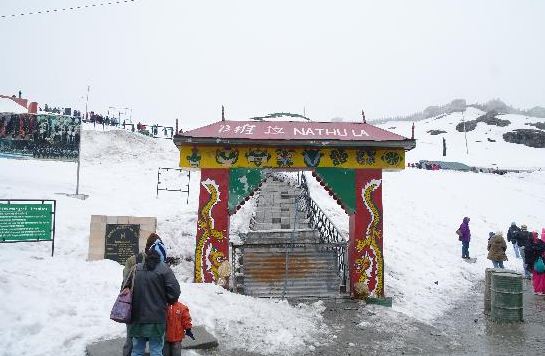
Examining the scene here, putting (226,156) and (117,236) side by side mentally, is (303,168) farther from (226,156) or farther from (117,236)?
(117,236)

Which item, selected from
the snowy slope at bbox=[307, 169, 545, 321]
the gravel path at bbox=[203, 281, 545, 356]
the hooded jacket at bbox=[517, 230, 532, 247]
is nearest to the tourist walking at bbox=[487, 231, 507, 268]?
the snowy slope at bbox=[307, 169, 545, 321]

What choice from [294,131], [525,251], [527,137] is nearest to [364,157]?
[294,131]

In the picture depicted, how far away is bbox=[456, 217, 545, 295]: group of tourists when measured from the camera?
11.9 metres

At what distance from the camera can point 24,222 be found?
9.73 meters

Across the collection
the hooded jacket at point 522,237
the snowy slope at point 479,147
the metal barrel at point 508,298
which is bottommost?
the metal barrel at point 508,298

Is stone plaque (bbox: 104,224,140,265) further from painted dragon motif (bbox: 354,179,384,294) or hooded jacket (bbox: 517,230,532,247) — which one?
hooded jacket (bbox: 517,230,532,247)

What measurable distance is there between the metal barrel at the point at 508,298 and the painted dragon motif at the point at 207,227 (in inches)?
259

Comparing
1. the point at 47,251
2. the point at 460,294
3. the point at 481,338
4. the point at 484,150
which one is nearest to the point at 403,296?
the point at 460,294

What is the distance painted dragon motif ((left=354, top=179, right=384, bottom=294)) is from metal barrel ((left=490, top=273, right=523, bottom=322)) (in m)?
2.59

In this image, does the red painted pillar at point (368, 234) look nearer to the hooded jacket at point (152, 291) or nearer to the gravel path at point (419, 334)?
the gravel path at point (419, 334)

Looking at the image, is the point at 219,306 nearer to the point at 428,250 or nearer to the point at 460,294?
the point at 460,294

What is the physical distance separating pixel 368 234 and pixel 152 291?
6761 millimetres

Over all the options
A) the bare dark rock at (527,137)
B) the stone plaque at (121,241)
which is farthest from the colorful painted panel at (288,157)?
the bare dark rock at (527,137)

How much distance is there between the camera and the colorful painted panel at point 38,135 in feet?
61.5
